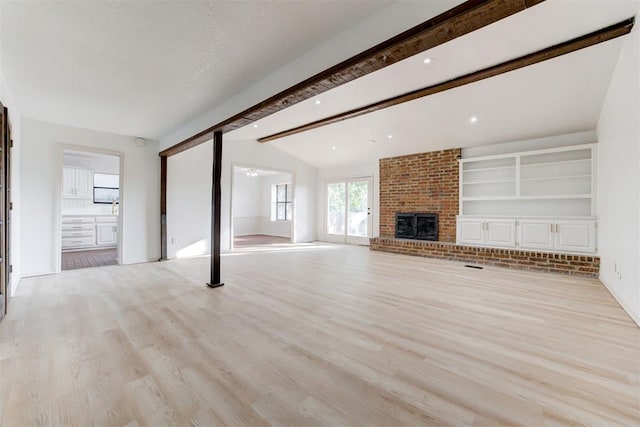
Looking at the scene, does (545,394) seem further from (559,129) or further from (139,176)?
(139,176)

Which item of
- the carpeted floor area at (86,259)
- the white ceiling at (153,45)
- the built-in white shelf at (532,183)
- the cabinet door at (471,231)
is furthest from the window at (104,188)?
the built-in white shelf at (532,183)

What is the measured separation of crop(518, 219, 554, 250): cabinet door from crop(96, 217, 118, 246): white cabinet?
372 inches

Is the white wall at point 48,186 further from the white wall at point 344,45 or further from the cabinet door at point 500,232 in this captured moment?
the cabinet door at point 500,232

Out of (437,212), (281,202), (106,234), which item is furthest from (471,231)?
(106,234)

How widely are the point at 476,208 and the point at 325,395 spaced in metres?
5.59

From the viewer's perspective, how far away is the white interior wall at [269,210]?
34.6ft

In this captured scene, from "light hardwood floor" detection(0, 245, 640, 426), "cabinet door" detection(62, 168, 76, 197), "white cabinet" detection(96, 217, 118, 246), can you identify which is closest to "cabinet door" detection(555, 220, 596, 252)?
"light hardwood floor" detection(0, 245, 640, 426)

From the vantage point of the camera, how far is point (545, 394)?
4.79 feet

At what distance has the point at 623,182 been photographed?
9.21 ft

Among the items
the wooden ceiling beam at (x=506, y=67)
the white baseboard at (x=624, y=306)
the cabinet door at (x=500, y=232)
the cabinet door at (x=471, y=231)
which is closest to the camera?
the white baseboard at (x=624, y=306)

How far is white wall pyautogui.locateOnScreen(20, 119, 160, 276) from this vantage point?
4.05 m

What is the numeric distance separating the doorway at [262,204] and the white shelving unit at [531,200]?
6.54 metres

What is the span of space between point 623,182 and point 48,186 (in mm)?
7608

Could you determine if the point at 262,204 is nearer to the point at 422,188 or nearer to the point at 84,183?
the point at 84,183
